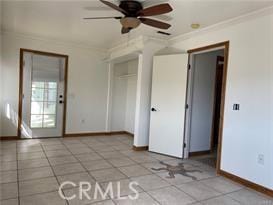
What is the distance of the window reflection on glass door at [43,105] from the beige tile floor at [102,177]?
2.61 feet

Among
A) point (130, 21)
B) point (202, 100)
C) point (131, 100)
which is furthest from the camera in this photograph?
point (131, 100)

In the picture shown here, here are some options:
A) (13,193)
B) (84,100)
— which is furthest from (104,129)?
(13,193)

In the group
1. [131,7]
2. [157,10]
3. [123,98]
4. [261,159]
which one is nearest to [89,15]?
[131,7]

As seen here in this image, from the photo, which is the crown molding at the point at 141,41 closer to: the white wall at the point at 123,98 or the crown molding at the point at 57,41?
the crown molding at the point at 57,41

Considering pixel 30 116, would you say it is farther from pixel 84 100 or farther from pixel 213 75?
pixel 213 75

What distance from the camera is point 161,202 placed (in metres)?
2.27

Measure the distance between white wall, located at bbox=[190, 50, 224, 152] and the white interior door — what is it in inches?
12.9

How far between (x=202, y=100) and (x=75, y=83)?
10.8ft

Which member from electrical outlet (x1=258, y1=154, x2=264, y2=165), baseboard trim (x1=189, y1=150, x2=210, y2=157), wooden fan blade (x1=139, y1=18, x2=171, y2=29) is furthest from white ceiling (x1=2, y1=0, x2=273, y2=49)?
baseboard trim (x1=189, y1=150, x2=210, y2=157)

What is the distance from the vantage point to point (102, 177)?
2.88 metres

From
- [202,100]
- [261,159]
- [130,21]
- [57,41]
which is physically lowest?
[261,159]

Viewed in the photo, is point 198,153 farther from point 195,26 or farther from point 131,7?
point 131,7

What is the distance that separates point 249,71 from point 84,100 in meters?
4.07

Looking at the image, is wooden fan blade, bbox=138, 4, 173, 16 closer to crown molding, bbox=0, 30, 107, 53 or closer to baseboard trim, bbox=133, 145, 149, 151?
baseboard trim, bbox=133, 145, 149, 151
